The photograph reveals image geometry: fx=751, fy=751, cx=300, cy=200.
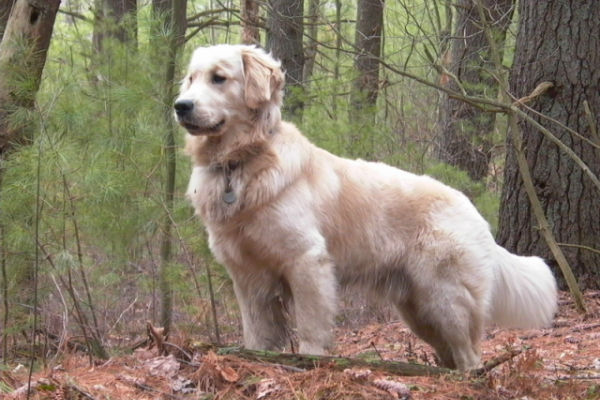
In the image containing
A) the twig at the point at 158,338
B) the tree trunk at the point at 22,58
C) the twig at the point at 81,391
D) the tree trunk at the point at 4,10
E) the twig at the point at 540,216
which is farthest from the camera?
the tree trunk at the point at 4,10

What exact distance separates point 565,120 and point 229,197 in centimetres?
374

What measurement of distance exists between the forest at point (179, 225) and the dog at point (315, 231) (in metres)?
0.36

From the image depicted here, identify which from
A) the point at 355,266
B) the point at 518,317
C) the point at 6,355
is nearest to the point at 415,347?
the point at 518,317

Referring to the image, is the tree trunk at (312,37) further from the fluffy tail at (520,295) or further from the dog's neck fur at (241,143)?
the fluffy tail at (520,295)

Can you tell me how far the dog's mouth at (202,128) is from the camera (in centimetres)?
453

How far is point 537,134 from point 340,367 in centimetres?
422

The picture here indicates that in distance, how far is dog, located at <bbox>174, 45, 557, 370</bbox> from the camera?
15.0ft

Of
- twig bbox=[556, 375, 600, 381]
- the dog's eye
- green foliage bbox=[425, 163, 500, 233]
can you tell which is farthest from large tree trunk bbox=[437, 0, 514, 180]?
twig bbox=[556, 375, 600, 381]

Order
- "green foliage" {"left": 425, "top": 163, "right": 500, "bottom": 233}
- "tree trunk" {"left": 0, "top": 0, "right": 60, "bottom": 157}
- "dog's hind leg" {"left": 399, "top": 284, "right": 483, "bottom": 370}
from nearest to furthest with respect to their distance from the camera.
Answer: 1. "dog's hind leg" {"left": 399, "top": 284, "right": 483, "bottom": 370}
2. "tree trunk" {"left": 0, "top": 0, "right": 60, "bottom": 157}
3. "green foliage" {"left": 425, "top": 163, "right": 500, "bottom": 233}

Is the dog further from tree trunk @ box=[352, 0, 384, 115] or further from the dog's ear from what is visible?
tree trunk @ box=[352, 0, 384, 115]

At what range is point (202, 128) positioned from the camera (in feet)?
15.0

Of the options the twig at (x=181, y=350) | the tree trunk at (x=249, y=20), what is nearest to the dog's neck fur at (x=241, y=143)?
the twig at (x=181, y=350)

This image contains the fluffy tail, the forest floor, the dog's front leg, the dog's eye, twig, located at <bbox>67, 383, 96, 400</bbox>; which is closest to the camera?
twig, located at <bbox>67, 383, 96, 400</bbox>

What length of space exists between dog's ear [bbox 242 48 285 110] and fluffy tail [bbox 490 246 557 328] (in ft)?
6.42
